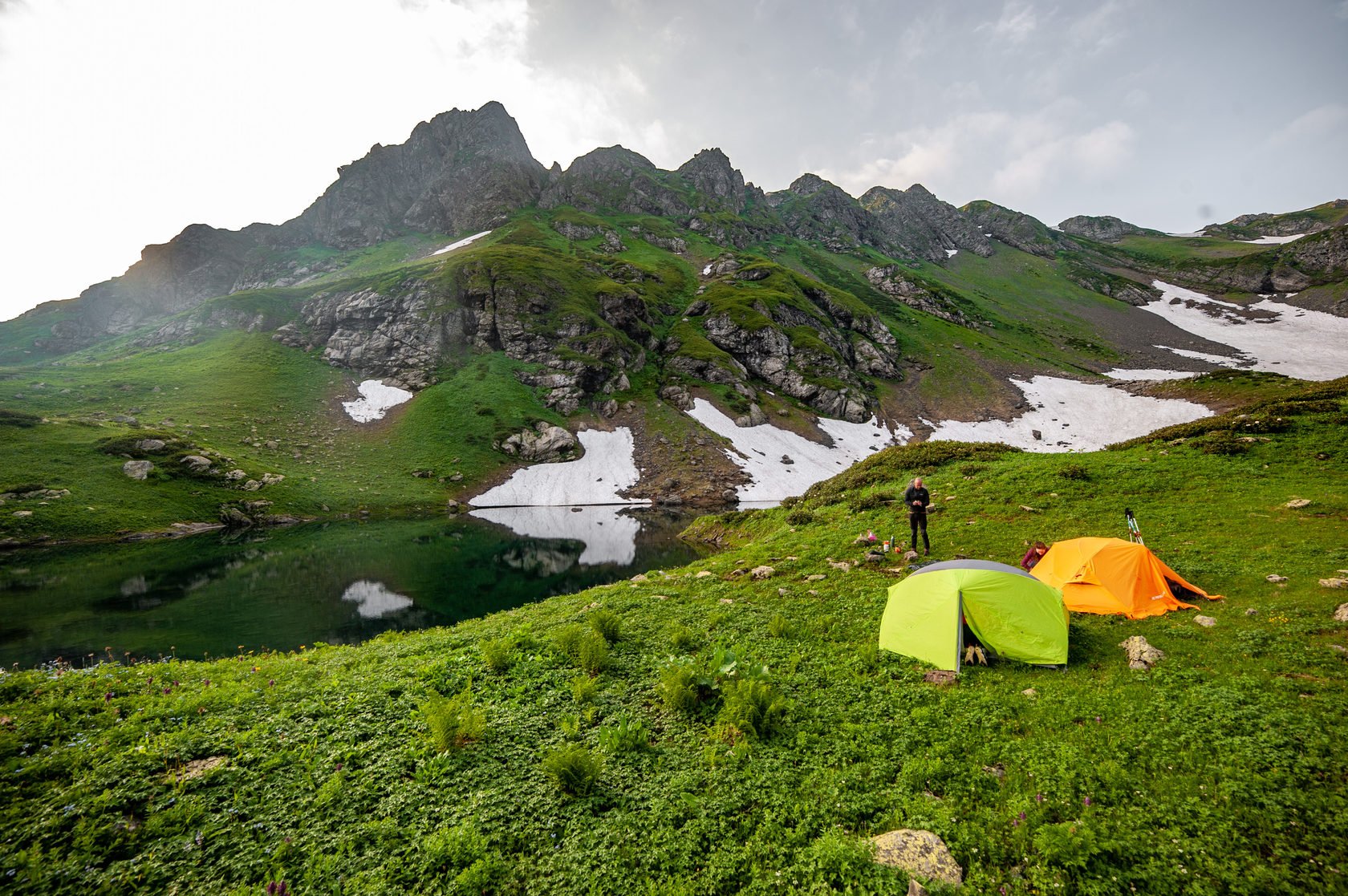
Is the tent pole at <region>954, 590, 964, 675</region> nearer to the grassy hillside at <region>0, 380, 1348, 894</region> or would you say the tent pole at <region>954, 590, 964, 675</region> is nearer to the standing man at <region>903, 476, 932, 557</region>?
the grassy hillside at <region>0, 380, 1348, 894</region>

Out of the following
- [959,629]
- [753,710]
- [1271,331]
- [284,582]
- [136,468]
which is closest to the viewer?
[753,710]

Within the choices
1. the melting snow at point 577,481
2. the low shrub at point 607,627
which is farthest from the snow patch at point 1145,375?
the low shrub at point 607,627

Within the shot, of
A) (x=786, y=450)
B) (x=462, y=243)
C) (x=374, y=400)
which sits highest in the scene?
(x=462, y=243)

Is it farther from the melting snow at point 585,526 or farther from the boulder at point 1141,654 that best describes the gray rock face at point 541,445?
the boulder at point 1141,654

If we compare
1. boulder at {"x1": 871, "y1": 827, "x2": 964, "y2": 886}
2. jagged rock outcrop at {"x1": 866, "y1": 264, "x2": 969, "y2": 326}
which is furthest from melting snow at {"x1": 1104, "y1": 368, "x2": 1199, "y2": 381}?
boulder at {"x1": 871, "y1": 827, "x2": 964, "y2": 886}

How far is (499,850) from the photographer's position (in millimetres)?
6430

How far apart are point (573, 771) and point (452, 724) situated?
107 inches

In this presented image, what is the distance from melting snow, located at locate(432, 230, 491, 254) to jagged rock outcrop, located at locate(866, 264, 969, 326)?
14764 cm

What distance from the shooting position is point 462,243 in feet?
549

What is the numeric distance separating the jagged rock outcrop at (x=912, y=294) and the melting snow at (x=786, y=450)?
261 feet

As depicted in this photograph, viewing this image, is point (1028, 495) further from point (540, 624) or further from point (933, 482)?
point (540, 624)

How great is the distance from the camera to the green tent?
11.1 m

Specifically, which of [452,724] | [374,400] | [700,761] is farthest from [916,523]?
[374,400]

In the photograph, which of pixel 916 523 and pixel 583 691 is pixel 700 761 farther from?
pixel 916 523
